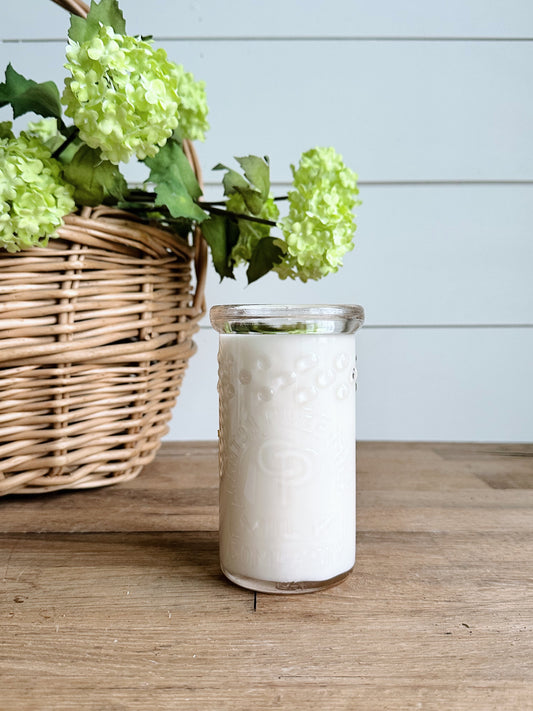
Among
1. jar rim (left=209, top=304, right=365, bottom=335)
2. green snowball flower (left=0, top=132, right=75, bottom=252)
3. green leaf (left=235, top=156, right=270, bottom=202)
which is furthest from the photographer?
green leaf (left=235, top=156, right=270, bottom=202)

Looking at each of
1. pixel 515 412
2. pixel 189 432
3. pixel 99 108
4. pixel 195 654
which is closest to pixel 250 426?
pixel 195 654

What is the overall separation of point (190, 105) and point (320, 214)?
23 cm

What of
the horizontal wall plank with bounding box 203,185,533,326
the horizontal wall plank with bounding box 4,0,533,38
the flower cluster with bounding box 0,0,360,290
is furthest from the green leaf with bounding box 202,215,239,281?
the horizontal wall plank with bounding box 4,0,533,38

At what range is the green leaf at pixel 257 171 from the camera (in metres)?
0.70

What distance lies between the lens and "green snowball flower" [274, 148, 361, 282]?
0.66m

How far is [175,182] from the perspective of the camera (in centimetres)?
69

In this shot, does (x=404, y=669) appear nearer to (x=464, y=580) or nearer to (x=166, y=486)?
(x=464, y=580)

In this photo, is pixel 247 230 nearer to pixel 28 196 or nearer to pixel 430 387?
pixel 28 196

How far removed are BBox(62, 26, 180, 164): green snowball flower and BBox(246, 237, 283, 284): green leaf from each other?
197 mm

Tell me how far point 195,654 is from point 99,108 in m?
0.44

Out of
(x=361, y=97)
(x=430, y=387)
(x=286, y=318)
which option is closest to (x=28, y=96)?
(x=286, y=318)

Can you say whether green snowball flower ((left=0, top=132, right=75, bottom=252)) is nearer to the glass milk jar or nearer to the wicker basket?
the wicker basket

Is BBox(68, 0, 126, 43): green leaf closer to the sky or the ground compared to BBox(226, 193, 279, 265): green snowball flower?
closer to the sky

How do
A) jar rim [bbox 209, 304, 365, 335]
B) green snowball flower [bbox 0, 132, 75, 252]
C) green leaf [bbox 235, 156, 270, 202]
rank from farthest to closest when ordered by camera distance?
green leaf [bbox 235, 156, 270, 202] → green snowball flower [bbox 0, 132, 75, 252] → jar rim [bbox 209, 304, 365, 335]
